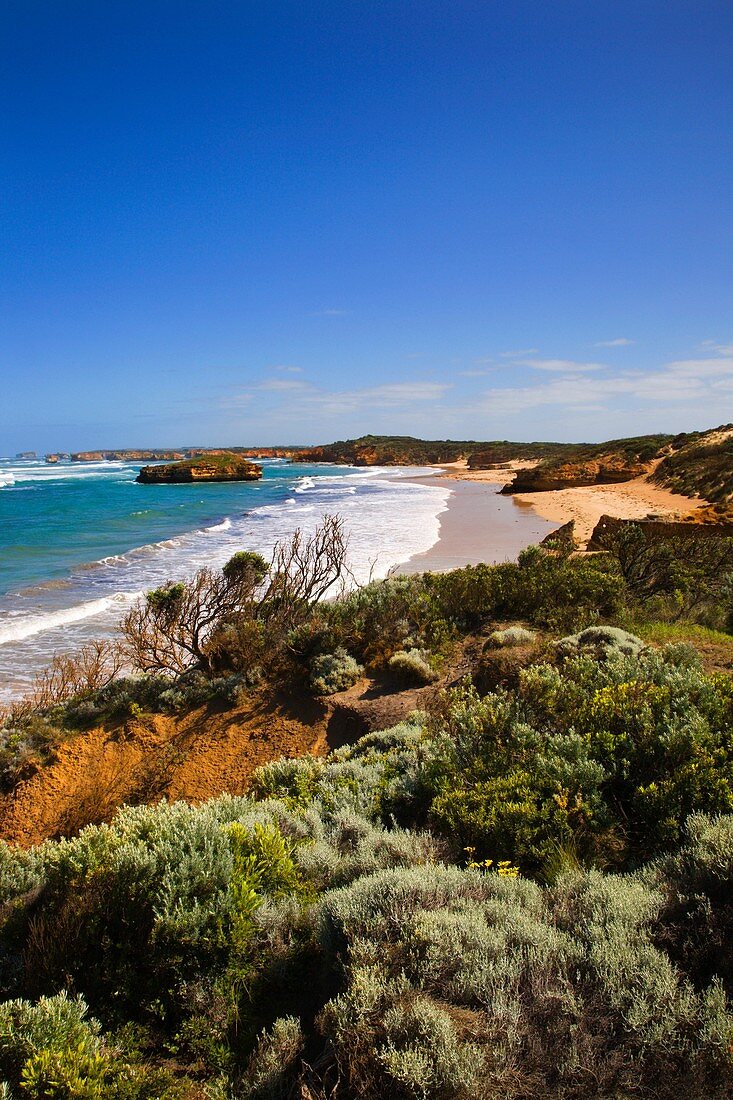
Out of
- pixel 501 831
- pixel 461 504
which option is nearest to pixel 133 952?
pixel 501 831

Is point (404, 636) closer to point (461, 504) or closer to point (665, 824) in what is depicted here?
point (665, 824)

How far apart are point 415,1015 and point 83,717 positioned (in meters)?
6.87

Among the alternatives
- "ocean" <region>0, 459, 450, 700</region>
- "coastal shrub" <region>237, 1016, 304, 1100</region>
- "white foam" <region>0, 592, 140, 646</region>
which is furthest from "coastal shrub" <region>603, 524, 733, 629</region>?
"white foam" <region>0, 592, 140, 646</region>

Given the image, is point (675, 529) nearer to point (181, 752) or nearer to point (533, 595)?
point (533, 595)

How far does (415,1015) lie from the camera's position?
202cm

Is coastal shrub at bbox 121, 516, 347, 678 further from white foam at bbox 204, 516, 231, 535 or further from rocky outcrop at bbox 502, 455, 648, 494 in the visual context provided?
Result: rocky outcrop at bbox 502, 455, 648, 494

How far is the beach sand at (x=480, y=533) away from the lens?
58.2ft

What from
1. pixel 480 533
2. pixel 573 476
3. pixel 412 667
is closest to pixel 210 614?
pixel 412 667

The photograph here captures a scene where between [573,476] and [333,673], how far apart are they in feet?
132

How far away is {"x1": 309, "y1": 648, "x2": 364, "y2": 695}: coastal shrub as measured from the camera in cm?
721

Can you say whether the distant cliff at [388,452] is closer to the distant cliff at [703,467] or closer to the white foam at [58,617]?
the distant cliff at [703,467]

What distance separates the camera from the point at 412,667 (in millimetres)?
7102

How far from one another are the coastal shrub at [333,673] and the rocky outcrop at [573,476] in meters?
Result: 38.0

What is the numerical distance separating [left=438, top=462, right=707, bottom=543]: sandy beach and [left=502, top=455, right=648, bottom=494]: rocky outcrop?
856 millimetres
